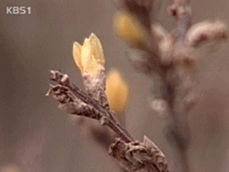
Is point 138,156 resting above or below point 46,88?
below

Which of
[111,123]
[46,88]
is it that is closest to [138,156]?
[111,123]

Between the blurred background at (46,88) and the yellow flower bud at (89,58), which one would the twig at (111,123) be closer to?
the yellow flower bud at (89,58)

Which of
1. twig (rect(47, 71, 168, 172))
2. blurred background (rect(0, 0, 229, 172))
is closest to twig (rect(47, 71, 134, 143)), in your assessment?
twig (rect(47, 71, 168, 172))

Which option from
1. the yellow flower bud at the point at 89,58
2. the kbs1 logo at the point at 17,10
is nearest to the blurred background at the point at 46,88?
the kbs1 logo at the point at 17,10

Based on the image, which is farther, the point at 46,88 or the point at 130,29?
the point at 46,88

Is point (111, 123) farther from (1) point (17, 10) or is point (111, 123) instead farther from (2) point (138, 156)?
(1) point (17, 10)

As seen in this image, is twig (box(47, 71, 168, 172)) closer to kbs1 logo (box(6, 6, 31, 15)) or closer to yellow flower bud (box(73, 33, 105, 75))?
yellow flower bud (box(73, 33, 105, 75))
